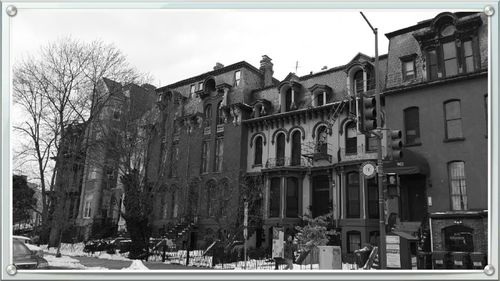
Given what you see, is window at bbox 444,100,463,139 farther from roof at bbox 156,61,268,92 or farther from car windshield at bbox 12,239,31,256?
car windshield at bbox 12,239,31,256

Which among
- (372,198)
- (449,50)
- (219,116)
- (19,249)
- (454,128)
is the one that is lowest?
(19,249)

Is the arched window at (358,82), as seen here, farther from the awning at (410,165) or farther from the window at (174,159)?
the window at (174,159)

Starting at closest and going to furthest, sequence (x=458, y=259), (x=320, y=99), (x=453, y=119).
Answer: (x=458, y=259) → (x=453, y=119) → (x=320, y=99)

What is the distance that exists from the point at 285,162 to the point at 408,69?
9.79m

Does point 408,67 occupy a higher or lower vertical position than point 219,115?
higher

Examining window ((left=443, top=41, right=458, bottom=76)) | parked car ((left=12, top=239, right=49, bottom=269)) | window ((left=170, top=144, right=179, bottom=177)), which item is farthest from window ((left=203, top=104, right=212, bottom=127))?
parked car ((left=12, top=239, right=49, bottom=269))

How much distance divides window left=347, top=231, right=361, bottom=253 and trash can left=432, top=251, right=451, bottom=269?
7743 millimetres

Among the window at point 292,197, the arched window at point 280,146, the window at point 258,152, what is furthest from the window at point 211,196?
the arched window at point 280,146

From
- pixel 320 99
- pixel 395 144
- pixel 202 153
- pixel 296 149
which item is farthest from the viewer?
pixel 202 153

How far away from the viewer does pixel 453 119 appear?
18078 mm

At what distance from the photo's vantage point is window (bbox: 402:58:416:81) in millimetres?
20500

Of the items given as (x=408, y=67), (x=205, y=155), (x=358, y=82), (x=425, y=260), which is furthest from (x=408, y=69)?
(x=205, y=155)

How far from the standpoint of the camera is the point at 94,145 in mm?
22969

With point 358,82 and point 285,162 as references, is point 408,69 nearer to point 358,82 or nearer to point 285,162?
point 358,82
